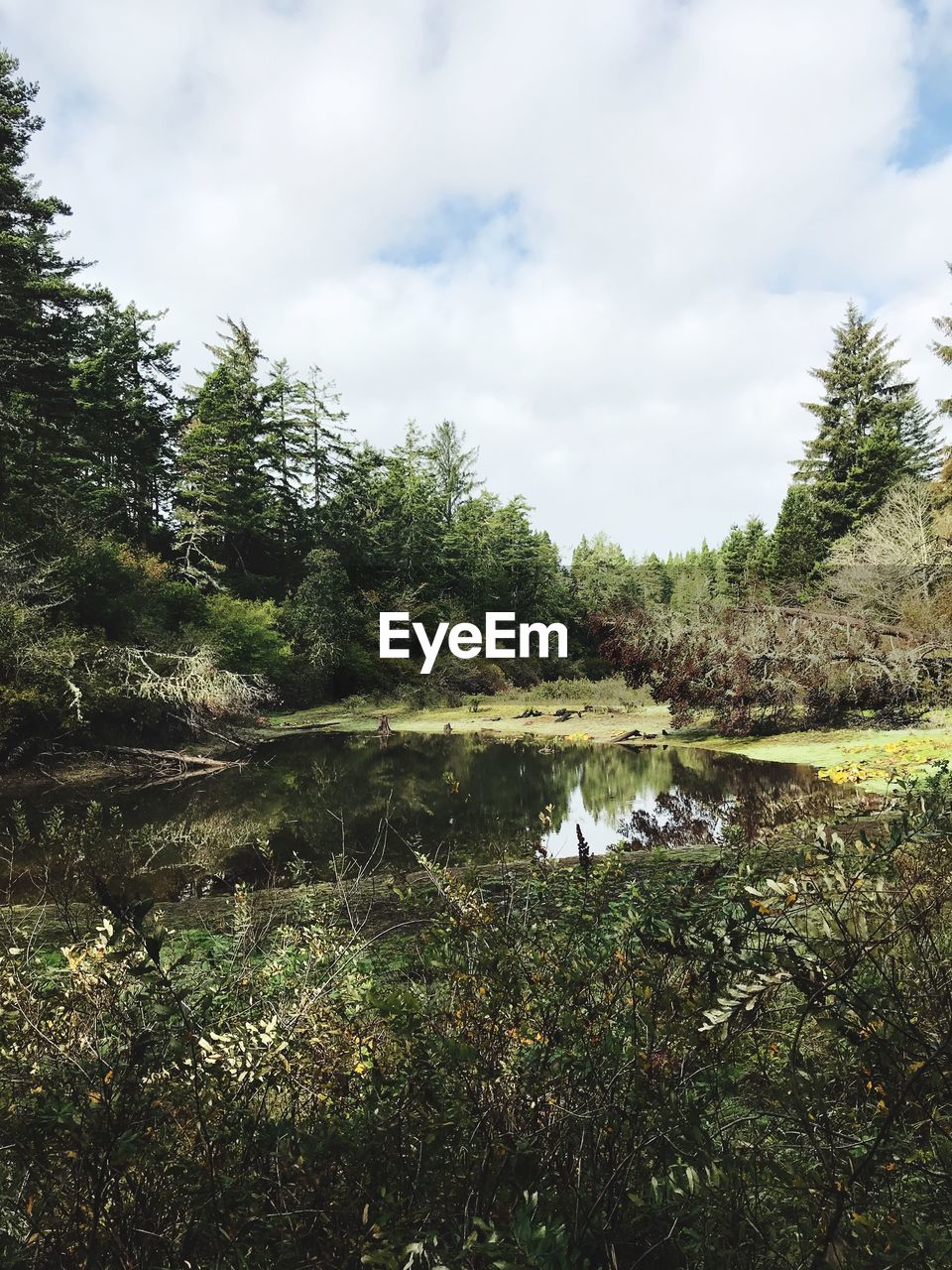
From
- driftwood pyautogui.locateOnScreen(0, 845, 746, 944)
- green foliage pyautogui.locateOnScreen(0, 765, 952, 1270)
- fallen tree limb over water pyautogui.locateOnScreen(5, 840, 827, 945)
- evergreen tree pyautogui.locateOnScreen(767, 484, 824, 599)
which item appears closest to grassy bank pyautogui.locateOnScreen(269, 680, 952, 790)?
fallen tree limb over water pyautogui.locateOnScreen(5, 840, 827, 945)

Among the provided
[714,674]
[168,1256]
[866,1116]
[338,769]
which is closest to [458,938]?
[168,1256]

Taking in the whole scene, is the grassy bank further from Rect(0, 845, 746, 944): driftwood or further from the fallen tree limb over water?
Rect(0, 845, 746, 944): driftwood

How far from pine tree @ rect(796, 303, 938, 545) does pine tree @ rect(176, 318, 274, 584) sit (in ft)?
89.4

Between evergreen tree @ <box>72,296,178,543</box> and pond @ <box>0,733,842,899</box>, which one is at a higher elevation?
evergreen tree @ <box>72,296,178,543</box>

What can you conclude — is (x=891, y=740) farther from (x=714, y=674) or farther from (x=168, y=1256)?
(x=168, y=1256)

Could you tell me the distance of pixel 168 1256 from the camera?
1498 mm

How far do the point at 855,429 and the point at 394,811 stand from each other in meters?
34.8

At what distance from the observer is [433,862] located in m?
3.04

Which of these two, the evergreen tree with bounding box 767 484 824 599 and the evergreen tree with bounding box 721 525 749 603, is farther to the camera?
the evergreen tree with bounding box 721 525 749 603

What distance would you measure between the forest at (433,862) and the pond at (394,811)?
0.13 metres

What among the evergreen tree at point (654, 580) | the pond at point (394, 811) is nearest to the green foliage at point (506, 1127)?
the pond at point (394, 811)

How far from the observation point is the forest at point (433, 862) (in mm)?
1502

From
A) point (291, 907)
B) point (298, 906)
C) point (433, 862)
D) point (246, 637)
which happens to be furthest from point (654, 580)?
point (433, 862)

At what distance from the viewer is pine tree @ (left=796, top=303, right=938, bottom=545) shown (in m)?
34.7
